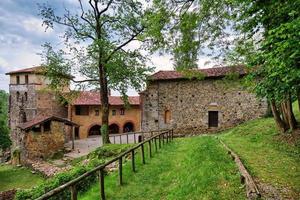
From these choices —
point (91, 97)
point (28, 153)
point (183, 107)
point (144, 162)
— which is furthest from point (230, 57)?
point (91, 97)

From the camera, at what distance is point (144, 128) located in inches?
1260

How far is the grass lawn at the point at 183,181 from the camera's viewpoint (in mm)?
7312

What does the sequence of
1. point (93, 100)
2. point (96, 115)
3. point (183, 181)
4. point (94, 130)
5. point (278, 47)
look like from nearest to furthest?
point (278, 47)
point (183, 181)
point (93, 100)
point (96, 115)
point (94, 130)

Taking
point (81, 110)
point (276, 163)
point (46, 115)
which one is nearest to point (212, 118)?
point (276, 163)

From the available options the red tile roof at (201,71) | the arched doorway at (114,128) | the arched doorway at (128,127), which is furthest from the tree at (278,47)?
the arched doorway at (128,127)

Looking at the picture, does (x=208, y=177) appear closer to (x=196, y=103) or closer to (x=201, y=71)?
(x=201, y=71)

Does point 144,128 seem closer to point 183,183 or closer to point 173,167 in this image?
point 173,167

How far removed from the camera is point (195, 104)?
3052 centimetres

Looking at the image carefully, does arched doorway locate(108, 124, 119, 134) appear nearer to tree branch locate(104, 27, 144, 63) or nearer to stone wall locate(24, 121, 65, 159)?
stone wall locate(24, 121, 65, 159)

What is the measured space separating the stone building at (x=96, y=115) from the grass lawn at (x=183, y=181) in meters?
32.4

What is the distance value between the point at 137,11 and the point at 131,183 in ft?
56.5

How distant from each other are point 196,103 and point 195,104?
0.14m

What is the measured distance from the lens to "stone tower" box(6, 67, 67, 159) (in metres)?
40.8

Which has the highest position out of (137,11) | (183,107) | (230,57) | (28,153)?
(137,11)
